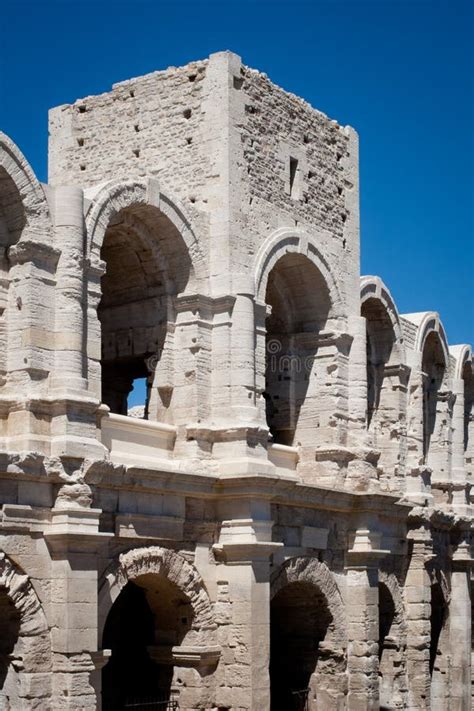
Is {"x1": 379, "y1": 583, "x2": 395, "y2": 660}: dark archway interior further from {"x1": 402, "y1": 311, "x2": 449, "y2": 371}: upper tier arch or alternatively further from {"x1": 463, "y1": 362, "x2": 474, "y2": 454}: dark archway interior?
{"x1": 463, "y1": 362, "x2": 474, "y2": 454}: dark archway interior

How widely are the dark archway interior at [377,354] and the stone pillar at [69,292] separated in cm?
862

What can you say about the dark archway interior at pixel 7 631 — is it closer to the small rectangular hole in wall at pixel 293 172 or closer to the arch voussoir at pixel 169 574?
the arch voussoir at pixel 169 574

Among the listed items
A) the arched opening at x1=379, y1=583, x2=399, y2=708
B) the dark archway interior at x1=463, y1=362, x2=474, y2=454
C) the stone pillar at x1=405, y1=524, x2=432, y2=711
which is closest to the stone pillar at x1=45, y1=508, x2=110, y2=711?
the arched opening at x1=379, y1=583, x2=399, y2=708

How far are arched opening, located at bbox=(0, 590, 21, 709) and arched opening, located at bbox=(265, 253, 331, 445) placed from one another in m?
6.67

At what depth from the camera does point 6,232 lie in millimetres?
14648

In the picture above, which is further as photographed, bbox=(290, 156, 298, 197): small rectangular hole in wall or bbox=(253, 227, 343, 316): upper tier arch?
bbox=(290, 156, 298, 197): small rectangular hole in wall

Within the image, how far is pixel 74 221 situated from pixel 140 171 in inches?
136

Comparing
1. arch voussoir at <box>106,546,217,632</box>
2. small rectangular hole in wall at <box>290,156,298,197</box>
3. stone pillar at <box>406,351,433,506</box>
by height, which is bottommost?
arch voussoir at <box>106,546,217,632</box>

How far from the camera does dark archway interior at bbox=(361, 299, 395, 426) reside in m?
22.4

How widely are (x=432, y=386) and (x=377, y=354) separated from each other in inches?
128

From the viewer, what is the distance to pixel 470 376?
2750 centimetres

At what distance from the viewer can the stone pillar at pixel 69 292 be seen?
14.4 meters

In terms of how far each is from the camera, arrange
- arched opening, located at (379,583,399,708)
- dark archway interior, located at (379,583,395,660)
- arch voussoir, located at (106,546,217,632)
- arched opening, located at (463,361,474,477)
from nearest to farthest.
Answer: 1. arch voussoir, located at (106,546,217,632)
2. arched opening, located at (379,583,399,708)
3. dark archway interior, located at (379,583,395,660)
4. arched opening, located at (463,361,474,477)

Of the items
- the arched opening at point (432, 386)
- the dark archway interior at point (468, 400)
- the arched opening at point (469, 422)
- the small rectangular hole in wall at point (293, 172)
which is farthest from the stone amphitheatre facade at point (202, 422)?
the arched opening at point (469, 422)
